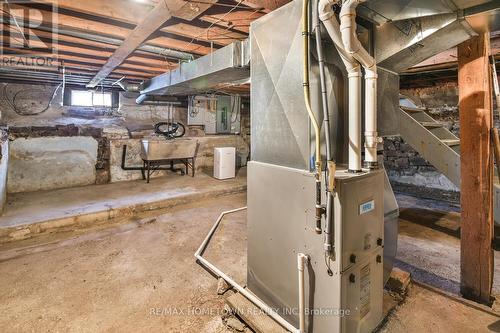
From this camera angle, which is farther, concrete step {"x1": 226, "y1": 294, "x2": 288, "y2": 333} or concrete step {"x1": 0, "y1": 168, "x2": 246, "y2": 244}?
concrete step {"x1": 0, "y1": 168, "x2": 246, "y2": 244}

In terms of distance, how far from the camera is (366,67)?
4.63 feet

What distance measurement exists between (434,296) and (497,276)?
88 cm

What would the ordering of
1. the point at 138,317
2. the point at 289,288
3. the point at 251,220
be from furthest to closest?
the point at 251,220, the point at 138,317, the point at 289,288

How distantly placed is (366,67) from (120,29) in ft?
7.26

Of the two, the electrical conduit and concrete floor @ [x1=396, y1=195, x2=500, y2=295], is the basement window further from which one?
concrete floor @ [x1=396, y1=195, x2=500, y2=295]

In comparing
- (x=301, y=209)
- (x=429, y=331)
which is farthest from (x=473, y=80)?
(x=429, y=331)

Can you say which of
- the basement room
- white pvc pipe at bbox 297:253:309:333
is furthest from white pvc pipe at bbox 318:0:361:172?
white pvc pipe at bbox 297:253:309:333

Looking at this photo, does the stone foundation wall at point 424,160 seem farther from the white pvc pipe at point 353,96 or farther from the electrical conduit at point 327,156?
the electrical conduit at point 327,156

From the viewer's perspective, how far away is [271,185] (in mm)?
1732

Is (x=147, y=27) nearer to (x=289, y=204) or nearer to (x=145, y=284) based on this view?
(x=289, y=204)

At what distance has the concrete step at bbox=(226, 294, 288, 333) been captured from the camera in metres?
1.62

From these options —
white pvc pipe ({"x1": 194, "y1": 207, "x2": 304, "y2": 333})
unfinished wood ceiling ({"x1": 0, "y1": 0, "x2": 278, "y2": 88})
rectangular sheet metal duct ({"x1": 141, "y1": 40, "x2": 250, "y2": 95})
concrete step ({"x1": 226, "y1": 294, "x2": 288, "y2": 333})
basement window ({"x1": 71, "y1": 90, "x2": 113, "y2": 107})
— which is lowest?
concrete step ({"x1": 226, "y1": 294, "x2": 288, "y2": 333})

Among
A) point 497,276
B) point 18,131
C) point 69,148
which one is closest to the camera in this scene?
point 497,276

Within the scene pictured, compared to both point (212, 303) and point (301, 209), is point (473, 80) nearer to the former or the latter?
point (301, 209)
